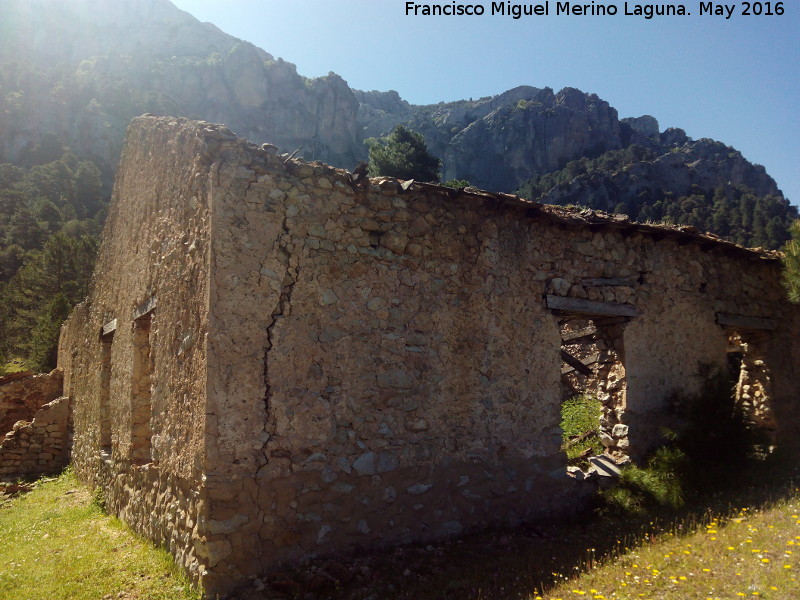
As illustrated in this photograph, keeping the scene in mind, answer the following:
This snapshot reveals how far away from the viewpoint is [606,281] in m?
7.06

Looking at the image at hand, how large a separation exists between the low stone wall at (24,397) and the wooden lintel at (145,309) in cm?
796

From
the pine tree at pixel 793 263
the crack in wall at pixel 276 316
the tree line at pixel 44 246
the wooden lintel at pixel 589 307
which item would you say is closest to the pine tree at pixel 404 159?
the tree line at pixel 44 246

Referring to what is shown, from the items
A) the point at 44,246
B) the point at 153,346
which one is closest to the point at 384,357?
the point at 153,346

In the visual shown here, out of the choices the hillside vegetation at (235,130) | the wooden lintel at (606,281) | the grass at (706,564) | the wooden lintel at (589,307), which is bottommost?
the grass at (706,564)

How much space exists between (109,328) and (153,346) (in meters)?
2.86

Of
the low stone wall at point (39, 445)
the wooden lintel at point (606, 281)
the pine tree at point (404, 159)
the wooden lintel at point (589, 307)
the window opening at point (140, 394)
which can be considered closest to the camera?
the wooden lintel at point (589, 307)

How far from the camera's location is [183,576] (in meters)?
4.71

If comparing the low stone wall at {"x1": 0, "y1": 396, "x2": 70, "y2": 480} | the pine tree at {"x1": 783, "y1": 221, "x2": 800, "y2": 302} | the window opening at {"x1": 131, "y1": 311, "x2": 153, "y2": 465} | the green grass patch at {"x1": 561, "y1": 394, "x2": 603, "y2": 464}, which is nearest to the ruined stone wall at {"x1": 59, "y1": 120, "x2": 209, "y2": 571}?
the window opening at {"x1": 131, "y1": 311, "x2": 153, "y2": 465}

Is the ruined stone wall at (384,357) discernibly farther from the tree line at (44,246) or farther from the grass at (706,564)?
the tree line at (44,246)

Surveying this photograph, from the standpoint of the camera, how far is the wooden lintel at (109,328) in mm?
8164

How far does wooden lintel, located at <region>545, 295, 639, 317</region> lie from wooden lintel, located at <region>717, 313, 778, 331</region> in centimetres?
183

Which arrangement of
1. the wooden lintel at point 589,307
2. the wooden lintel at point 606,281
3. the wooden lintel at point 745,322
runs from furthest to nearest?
the wooden lintel at point 745,322 < the wooden lintel at point 606,281 < the wooden lintel at point 589,307

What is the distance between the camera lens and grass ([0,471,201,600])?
15.7 feet

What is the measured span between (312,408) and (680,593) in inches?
120
